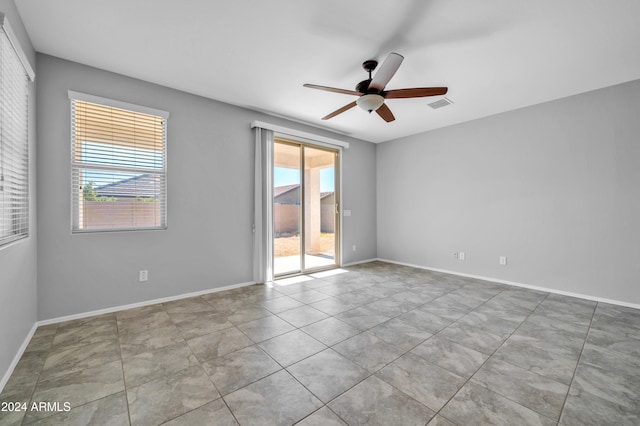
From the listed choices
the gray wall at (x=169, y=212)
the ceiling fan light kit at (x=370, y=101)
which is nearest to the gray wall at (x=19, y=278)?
the gray wall at (x=169, y=212)

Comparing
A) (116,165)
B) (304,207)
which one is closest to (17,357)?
(116,165)

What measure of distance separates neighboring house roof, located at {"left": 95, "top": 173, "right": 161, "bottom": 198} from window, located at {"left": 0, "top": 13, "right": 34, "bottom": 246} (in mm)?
667

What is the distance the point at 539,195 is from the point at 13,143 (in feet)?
19.4

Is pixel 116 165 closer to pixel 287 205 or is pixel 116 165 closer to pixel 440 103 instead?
pixel 287 205

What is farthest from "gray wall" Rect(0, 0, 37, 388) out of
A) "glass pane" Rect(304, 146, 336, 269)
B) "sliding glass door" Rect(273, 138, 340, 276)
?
"glass pane" Rect(304, 146, 336, 269)

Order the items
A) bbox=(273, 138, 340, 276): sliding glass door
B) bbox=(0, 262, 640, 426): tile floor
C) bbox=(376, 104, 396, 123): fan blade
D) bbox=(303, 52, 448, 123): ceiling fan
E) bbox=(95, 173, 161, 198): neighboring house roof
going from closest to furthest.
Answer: bbox=(0, 262, 640, 426): tile floor < bbox=(303, 52, 448, 123): ceiling fan < bbox=(95, 173, 161, 198): neighboring house roof < bbox=(376, 104, 396, 123): fan blade < bbox=(273, 138, 340, 276): sliding glass door

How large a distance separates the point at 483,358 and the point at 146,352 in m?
2.72

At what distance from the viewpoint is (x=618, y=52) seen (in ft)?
8.64

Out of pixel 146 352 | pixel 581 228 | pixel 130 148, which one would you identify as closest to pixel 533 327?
pixel 581 228

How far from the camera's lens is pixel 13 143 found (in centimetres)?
202

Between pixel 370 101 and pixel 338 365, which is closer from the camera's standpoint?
pixel 338 365

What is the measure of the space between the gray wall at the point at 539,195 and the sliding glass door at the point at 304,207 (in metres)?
1.62

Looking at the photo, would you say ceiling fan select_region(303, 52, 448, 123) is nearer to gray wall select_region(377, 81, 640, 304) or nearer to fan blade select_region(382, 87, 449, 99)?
fan blade select_region(382, 87, 449, 99)

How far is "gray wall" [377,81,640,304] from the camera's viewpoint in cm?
329
